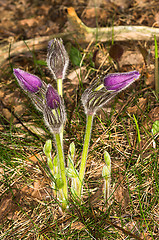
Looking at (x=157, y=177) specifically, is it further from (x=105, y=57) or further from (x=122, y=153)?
(x=105, y=57)

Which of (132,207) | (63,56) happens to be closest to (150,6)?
(63,56)

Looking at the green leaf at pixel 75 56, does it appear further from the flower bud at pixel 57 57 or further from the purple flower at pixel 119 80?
the purple flower at pixel 119 80

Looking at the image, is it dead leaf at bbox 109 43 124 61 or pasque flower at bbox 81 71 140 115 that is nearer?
pasque flower at bbox 81 71 140 115

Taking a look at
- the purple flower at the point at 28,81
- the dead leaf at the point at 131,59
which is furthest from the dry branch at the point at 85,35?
the purple flower at the point at 28,81

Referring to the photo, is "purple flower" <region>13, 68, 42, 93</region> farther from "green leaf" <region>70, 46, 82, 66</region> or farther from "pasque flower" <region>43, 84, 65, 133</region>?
"green leaf" <region>70, 46, 82, 66</region>

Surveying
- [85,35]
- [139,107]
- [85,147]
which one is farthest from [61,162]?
[85,35]

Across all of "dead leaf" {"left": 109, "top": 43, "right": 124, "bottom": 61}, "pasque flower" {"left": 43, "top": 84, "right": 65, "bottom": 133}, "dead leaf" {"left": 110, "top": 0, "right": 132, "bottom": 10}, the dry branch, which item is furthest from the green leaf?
"pasque flower" {"left": 43, "top": 84, "right": 65, "bottom": 133}
